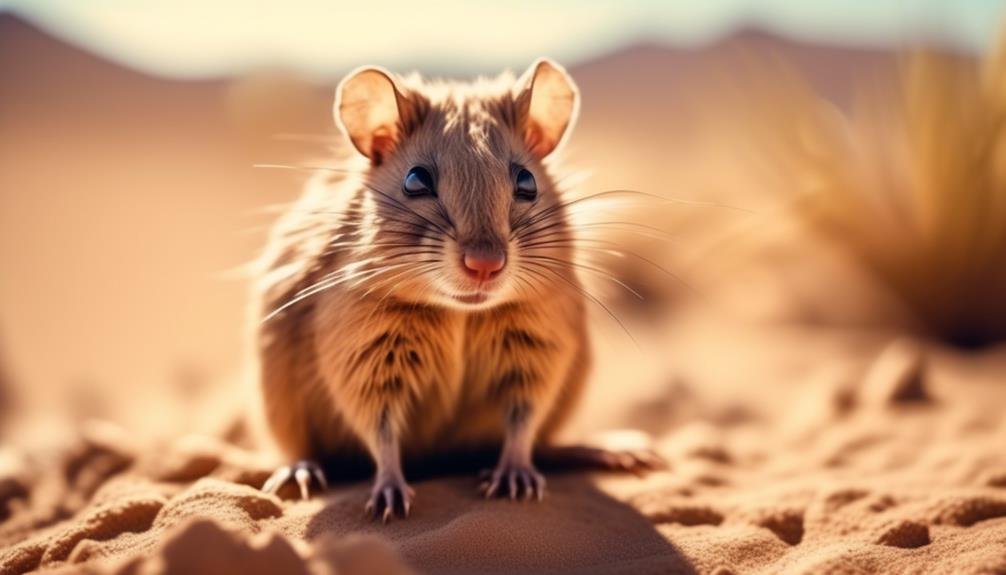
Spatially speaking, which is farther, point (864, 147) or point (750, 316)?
point (750, 316)

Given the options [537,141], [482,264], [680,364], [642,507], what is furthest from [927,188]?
[482,264]

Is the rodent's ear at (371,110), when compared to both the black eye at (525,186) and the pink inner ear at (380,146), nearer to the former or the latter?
the pink inner ear at (380,146)

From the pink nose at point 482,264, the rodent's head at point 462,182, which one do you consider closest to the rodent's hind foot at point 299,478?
the rodent's head at point 462,182

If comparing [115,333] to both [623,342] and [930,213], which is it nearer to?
[623,342]

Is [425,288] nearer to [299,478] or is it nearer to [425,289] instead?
[425,289]

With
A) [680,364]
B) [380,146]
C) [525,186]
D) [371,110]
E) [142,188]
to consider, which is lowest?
[680,364]

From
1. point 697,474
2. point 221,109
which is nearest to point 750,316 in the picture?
point 697,474
